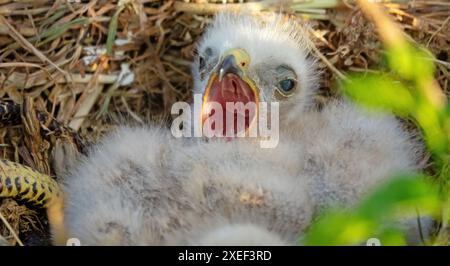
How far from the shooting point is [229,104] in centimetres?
232

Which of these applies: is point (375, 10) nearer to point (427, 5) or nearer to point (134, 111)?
point (427, 5)

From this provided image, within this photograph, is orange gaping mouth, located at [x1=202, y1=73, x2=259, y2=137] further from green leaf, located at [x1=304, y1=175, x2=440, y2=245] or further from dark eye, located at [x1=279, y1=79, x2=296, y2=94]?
green leaf, located at [x1=304, y1=175, x2=440, y2=245]

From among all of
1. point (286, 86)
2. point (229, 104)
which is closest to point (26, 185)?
point (229, 104)

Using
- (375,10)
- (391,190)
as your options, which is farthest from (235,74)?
(391,190)

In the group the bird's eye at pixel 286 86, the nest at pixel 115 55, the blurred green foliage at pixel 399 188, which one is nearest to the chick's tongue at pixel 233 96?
the bird's eye at pixel 286 86

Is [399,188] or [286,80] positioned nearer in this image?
[399,188]

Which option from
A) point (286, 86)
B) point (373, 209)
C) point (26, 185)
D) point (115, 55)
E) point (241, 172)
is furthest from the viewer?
point (115, 55)

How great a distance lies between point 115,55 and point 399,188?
1846 millimetres

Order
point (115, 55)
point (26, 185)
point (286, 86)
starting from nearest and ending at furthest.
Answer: point (26, 185) → point (286, 86) → point (115, 55)

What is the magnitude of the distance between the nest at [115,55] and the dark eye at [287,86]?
0.70 ft

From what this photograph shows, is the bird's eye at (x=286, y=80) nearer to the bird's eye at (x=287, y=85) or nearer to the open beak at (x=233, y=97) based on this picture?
the bird's eye at (x=287, y=85)

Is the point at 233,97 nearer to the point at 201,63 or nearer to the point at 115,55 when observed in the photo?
the point at 201,63

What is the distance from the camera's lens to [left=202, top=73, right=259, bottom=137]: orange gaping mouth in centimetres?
229

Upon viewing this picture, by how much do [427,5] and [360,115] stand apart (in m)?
0.65
